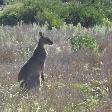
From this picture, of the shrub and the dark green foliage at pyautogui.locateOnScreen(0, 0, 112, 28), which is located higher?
the shrub

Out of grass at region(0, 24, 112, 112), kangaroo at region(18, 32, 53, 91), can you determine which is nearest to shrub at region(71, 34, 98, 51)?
grass at region(0, 24, 112, 112)

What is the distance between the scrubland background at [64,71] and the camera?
8.31 meters

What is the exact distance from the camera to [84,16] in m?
24.4

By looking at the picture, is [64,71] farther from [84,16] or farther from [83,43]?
[84,16]

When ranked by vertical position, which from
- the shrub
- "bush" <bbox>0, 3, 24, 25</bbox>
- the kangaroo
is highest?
the kangaroo

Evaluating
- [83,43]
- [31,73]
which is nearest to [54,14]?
[83,43]

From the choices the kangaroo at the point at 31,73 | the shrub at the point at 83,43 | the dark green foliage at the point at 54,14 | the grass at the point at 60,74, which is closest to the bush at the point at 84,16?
the dark green foliage at the point at 54,14

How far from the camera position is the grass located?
8.26 meters

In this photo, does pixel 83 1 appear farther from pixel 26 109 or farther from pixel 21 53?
pixel 26 109

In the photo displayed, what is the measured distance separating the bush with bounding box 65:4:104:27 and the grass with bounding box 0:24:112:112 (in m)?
4.55

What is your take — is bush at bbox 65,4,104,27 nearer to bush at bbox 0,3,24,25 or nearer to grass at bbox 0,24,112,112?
bush at bbox 0,3,24,25

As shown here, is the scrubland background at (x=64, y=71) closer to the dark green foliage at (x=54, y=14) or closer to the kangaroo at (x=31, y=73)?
the kangaroo at (x=31, y=73)

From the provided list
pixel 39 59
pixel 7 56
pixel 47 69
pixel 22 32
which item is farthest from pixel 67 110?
pixel 22 32

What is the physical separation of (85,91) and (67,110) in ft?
6.66
